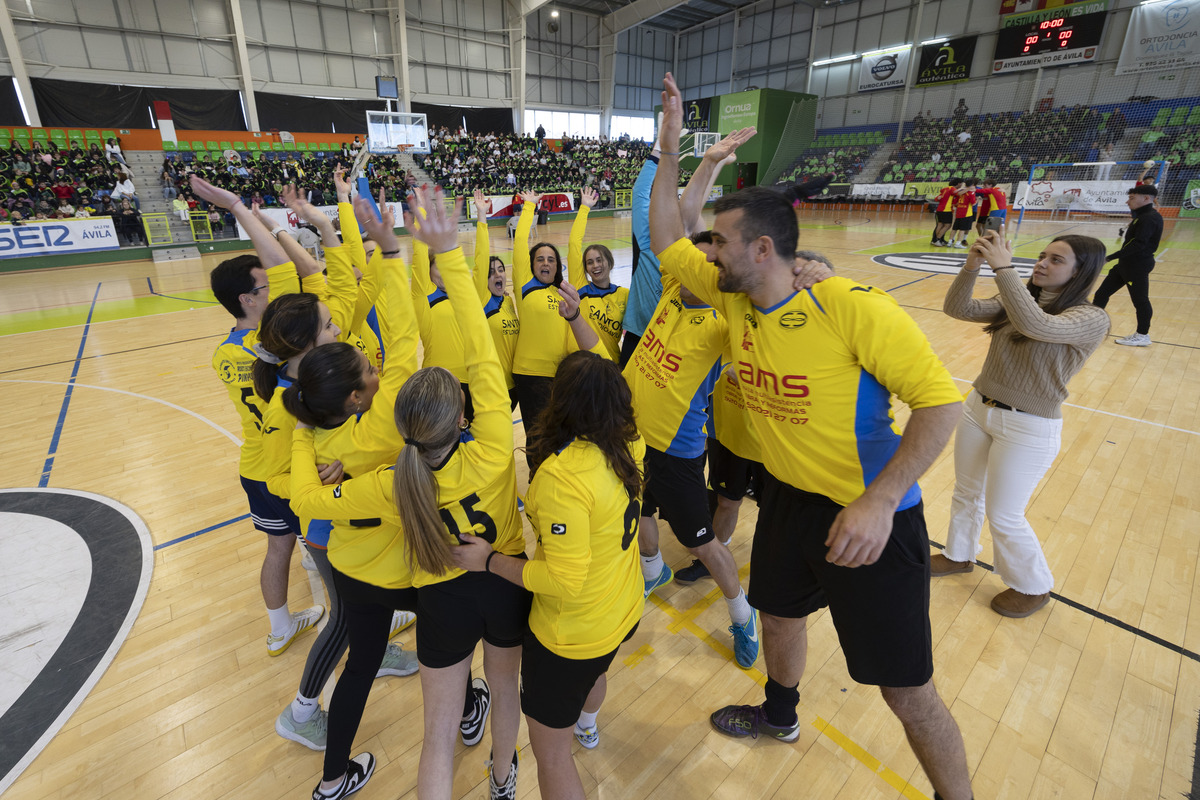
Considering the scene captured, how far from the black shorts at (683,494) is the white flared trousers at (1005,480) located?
1.64m

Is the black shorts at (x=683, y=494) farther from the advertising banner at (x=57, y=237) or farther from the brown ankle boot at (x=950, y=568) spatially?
the advertising banner at (x=57, y=237)

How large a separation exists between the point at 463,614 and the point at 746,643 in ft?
5.48

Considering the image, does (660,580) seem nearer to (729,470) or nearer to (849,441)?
(729,470)

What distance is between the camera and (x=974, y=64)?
1093 inches

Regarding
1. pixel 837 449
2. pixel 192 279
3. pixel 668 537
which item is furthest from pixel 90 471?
pixel 192 279

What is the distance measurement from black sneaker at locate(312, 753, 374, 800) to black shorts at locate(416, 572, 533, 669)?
2.68 ft

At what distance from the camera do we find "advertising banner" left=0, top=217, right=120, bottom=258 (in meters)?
13.8

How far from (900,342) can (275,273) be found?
10.0 ft

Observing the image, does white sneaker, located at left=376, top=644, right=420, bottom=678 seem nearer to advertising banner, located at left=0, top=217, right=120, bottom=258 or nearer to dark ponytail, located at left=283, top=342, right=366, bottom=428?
dark ponytail, located at left=283, top=342, right=366, bottom=428

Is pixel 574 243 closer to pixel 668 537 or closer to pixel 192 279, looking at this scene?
pixel 668 537

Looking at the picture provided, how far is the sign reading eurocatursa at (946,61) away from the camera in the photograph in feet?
90.3

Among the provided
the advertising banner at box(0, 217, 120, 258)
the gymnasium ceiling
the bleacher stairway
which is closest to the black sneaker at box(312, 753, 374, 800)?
the advertising banner at box(0, 217, 120, 258)

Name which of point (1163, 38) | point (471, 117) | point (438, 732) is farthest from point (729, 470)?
point (1163, 38)

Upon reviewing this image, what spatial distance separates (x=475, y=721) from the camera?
8.33 ft
